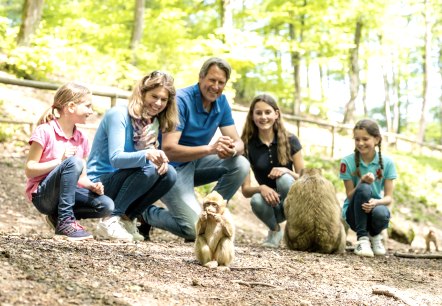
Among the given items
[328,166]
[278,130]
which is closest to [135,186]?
[278,130]

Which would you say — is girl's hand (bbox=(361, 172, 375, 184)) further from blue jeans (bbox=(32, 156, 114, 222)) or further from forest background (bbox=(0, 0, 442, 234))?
forest background (bbox=(0, 0, 442, 234))

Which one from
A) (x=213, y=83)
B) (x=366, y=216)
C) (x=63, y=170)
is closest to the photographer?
(x=63, y=170)

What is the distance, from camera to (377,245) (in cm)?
613

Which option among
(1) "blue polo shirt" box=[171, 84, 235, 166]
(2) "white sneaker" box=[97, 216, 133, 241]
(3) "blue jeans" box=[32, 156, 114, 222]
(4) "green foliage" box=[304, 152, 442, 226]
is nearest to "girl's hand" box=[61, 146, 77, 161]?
(3) "blue jeans" box=[32, 156, 114, 222]

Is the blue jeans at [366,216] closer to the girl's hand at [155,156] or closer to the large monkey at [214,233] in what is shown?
the girl's hand at [155,156]

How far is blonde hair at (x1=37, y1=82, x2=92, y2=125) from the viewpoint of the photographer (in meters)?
4.72

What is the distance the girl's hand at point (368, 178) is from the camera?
5801 millimetres

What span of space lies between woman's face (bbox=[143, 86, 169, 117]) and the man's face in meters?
0.66

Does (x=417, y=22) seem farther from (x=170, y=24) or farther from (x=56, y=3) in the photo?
(x=56, y=3)

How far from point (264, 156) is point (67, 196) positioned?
2374mm

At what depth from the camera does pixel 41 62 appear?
12.0m

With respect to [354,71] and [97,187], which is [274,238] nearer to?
[97,187]

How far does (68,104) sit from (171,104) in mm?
1002

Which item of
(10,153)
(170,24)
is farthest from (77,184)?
(170,24)
